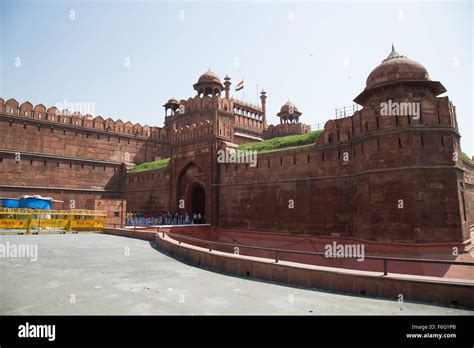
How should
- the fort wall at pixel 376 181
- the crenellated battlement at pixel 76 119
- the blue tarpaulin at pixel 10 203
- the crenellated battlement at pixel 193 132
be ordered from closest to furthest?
the fort wall at pixel 376 181 → the crenellated battlement at pixel 193 132 → the blue tarpaulin at pixel 10 203 → the crenellated battlement at pixel 76 119

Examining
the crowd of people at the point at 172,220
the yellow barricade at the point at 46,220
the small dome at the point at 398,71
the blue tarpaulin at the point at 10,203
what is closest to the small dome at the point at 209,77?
the crowd of people at the point at 172,220

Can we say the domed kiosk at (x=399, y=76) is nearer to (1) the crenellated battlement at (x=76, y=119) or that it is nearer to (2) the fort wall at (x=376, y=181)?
(2) the fort wall at (x=376, y=181)

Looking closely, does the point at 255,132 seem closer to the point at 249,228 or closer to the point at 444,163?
the point at 249,228

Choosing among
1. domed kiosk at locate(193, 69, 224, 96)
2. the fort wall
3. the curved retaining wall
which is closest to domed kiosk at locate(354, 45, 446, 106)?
the fort wall

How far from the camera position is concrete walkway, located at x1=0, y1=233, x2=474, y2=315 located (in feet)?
15.7

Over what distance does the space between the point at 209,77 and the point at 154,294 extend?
33.2 metres

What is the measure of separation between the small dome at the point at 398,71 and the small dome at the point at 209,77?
78.2ft

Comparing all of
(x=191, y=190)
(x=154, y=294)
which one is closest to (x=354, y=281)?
(x=154, y=294)

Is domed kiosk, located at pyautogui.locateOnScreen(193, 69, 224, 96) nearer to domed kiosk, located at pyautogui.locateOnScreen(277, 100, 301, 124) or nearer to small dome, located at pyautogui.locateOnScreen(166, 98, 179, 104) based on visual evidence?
small dome, located at pyautogui.locateOnScreen(166, 98, 179, 104)

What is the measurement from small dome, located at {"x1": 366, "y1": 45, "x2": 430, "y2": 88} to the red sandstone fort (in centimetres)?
5

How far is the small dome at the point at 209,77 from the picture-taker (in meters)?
35.6

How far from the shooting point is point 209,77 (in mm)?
35688

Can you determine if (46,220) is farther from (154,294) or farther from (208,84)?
(208,84)

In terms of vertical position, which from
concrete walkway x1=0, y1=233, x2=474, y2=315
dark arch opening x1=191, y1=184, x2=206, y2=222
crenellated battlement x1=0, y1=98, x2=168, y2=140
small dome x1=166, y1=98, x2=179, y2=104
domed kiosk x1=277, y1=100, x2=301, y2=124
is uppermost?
small dome x1=166, y1=98, x2=179, y2=104
